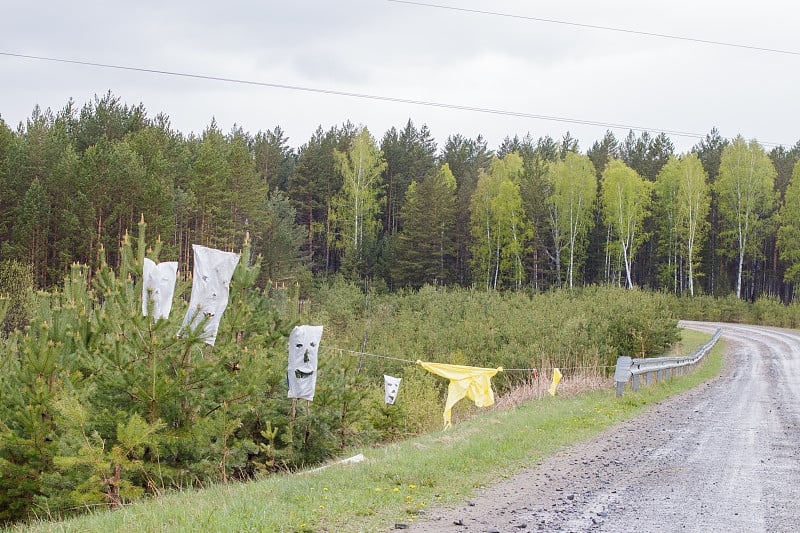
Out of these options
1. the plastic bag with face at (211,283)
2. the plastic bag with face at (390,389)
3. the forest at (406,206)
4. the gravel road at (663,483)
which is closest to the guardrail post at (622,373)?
the gravel road at (663,483)

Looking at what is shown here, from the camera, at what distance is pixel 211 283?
10547 millimetres

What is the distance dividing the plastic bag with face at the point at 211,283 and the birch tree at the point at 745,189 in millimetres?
53185

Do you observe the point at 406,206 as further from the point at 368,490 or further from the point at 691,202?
the point at 368,490

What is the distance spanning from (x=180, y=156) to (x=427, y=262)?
22.1 meters

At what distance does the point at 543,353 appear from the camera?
21.1 meters

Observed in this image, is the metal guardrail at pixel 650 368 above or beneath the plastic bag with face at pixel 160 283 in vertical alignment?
beneath

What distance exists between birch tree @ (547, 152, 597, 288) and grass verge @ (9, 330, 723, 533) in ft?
158

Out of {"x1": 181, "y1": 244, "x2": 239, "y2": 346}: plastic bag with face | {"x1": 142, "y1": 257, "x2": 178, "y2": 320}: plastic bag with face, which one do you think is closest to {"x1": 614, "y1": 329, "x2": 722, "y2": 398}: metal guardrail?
{"x1": 181, "y1": 244, "x2": 239, "y2": 346}: plastic bag with face

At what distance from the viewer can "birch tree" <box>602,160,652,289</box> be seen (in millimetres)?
57125

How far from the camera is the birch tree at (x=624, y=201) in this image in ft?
187

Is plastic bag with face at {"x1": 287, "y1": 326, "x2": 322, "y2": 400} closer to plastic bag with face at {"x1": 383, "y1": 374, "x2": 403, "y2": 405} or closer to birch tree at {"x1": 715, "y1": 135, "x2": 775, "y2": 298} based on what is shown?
plastic bag with face at {"x1": 383, "y1": 374, "x2": 403, "y2": 405}

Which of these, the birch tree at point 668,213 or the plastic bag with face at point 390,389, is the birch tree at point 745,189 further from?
the plastic bag with face at point 390,389

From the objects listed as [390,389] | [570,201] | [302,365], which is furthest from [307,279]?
[302,365]

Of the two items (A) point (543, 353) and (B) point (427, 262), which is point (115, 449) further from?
(B) point (427, 262)
